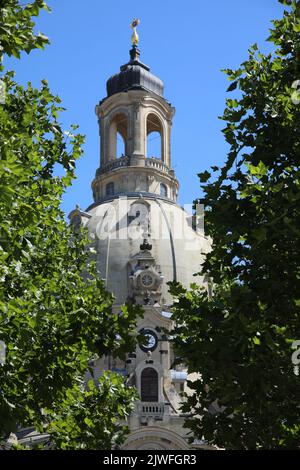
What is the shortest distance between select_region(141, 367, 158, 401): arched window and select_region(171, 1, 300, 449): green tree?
46.0m

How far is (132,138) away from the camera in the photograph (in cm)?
9431

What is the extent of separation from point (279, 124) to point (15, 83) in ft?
29.5

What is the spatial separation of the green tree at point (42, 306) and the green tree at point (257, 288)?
217 centimetres

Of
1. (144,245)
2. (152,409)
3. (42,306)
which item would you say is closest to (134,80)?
(144,245)

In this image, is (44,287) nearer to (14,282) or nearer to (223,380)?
(14,282)

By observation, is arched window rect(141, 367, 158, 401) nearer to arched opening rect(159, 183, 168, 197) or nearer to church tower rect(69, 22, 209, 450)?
church tower rect(69, 22, 209, 450)

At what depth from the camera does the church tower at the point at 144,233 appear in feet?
212

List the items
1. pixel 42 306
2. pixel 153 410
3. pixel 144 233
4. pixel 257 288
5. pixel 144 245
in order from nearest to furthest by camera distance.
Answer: pixel 257 288, pixel 42 306, pixel 153 410, pixel 144 245, pixel 144 233

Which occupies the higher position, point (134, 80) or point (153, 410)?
point (134, 80)

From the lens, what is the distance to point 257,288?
1711 centimetres

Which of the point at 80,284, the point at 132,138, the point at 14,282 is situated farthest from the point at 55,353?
the point at 132,138

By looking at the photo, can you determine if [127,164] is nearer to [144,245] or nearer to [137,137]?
[137,137]

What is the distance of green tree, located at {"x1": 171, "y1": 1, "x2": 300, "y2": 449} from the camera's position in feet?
54.4

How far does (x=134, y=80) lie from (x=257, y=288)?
3292 inches
